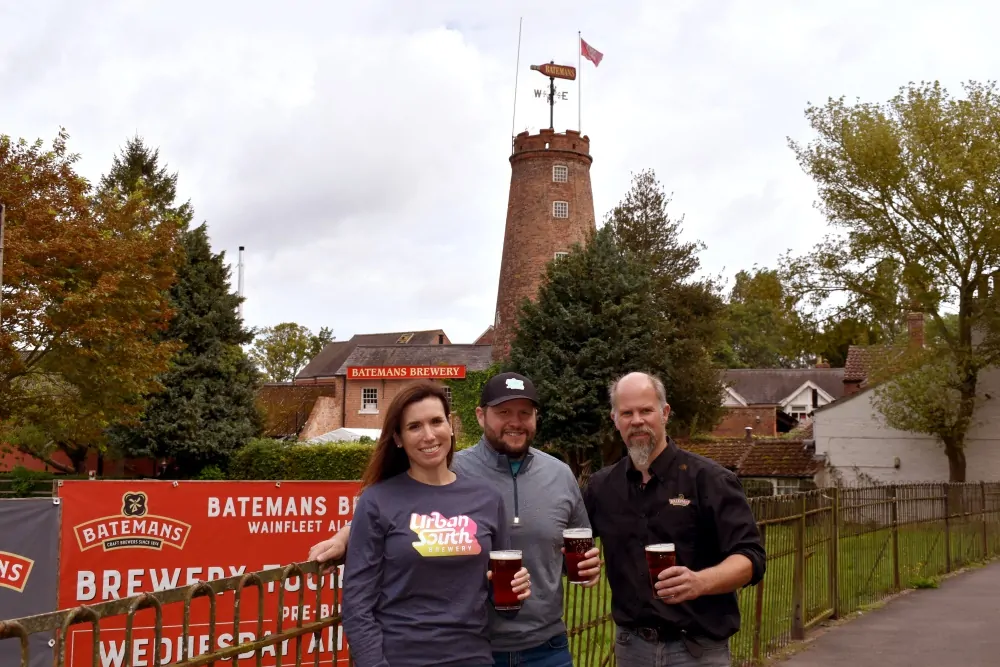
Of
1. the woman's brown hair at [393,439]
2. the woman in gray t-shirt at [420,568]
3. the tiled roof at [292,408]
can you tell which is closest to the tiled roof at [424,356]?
the tiled roof at [292,408]

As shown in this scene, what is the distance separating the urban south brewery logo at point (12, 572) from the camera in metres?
8.05

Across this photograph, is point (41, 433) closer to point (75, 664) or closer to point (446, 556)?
point (75, 664)

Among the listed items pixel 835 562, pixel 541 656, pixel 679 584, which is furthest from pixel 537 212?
pixel 679 584

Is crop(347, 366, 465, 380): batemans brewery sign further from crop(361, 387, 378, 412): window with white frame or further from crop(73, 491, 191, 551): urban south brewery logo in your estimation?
crop(73, 491, 191, 551): urban south brewery logo

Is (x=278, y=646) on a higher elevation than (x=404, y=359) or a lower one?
lower

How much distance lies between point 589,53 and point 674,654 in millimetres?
52966

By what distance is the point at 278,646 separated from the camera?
3.89 meters

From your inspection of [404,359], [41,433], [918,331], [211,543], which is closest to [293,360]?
[404,359]

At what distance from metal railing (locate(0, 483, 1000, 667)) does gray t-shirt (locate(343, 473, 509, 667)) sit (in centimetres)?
28

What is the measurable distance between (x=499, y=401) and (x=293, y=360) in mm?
91949

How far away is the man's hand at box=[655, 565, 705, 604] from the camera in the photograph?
12.8 feet

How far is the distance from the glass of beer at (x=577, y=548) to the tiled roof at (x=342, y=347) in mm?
77311

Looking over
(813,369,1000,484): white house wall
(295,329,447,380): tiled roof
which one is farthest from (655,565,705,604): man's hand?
(295,329,447,380): tiled roof

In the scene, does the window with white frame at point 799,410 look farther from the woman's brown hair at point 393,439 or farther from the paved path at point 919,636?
the woman's brown hair at point 393,439
